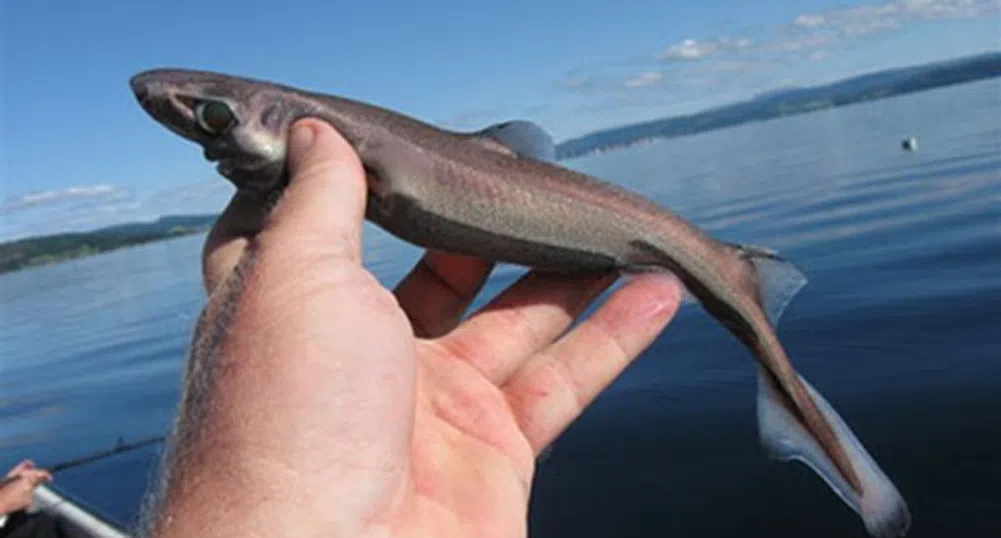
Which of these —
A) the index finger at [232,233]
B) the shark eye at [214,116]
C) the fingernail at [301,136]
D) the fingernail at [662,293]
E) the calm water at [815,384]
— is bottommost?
the calm water at [815,384]

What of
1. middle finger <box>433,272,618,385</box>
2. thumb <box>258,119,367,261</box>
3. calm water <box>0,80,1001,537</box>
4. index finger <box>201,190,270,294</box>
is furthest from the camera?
calm water <box>0,80,1001,537</box>

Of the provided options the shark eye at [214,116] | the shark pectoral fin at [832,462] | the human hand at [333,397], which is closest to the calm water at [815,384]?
the shark pectoral fin at [832,462]

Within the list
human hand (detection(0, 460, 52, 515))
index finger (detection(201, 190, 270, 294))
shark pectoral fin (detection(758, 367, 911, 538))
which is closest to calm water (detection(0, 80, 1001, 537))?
human hand (detection(0, 460, 52, 515))

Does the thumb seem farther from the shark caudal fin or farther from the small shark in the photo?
the shark caudal fin

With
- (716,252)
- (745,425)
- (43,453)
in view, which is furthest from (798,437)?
(43,453)

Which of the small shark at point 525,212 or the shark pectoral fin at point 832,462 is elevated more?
the small shark at point 525,212

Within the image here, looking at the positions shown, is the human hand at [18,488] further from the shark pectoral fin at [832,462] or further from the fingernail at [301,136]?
the shark pectoral fin at [832,462]

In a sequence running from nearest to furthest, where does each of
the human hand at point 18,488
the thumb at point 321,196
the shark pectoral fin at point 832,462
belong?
1. the thumb at point 321,196
2. the shark pectoral fin at point 832,462
3. the human hand at point 18,488

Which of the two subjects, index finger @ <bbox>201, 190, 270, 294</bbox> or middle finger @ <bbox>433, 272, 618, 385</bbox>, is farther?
middle finger @ <bbox>433, 272, 618, 385</bbox>
